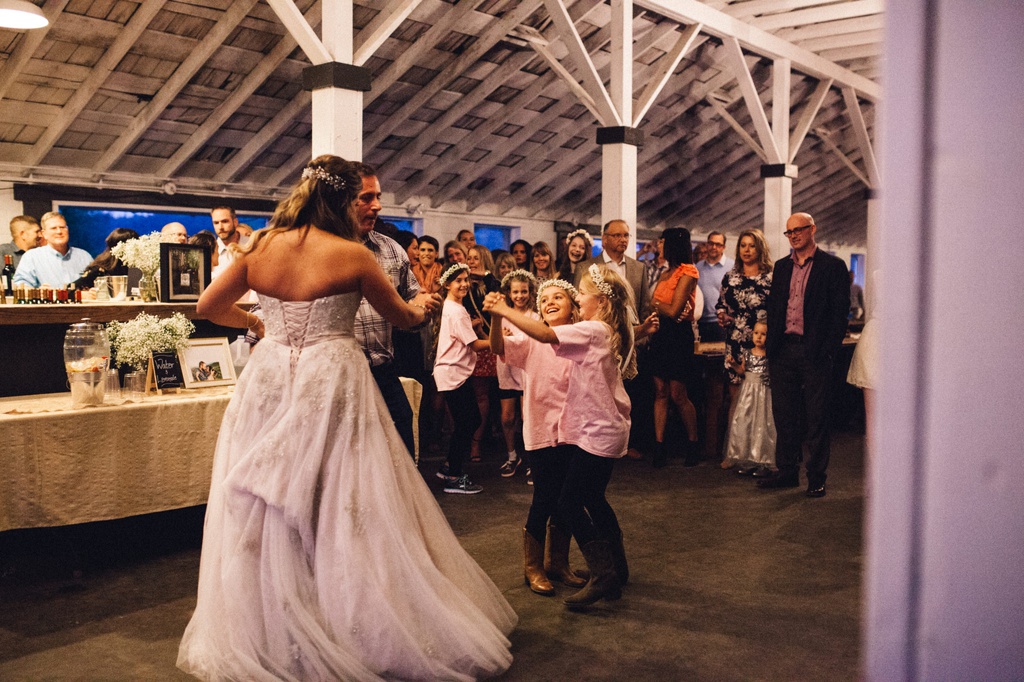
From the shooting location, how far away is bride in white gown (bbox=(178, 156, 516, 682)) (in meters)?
2.44

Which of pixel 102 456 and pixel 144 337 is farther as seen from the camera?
pixel 144 337

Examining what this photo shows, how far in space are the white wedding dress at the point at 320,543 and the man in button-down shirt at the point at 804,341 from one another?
3.14 m

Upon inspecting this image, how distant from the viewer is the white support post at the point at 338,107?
5.01 m

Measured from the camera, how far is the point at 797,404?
5359 millimetres

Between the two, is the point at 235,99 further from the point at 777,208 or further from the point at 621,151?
the point at 777,208

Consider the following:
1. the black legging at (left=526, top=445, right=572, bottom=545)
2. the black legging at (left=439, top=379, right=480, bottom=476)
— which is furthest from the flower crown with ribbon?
the black legging at (left=439, top=379, right=480, bottom=476)

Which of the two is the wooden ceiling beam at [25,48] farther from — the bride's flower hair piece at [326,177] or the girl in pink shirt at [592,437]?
the girl in pink shirt at [592,437]

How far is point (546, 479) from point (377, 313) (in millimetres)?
934

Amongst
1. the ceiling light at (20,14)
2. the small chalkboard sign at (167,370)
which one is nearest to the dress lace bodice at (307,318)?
the small chalkboard sign at (167,370)

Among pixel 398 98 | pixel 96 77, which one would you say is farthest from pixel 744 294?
pixel 96 77

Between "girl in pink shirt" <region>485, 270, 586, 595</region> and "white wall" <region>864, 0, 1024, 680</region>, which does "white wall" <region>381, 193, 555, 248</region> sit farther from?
"white wall" <region>864, 0, 1024, 680</region>

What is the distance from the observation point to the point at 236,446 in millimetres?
2648

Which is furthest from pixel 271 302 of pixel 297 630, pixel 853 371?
pixel 853 371

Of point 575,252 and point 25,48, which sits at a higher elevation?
point 25,48
